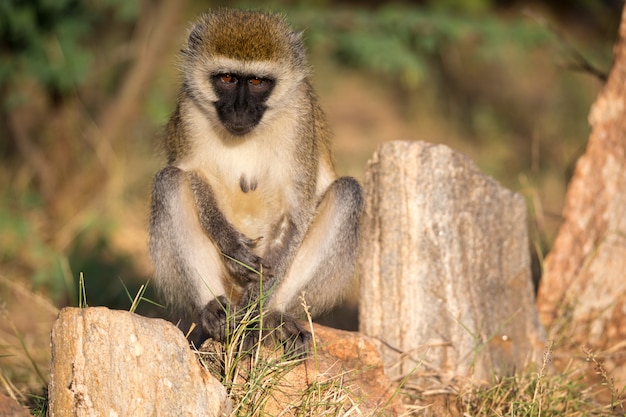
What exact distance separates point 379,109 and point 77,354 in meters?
9.18

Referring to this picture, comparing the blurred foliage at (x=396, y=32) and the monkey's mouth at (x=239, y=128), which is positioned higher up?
the blurred foliage at (x=396, y=32)

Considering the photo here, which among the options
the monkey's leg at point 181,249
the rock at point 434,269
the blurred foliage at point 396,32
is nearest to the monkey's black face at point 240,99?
the monkey's leg at point 181,249

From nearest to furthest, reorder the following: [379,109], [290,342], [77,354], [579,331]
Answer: [77,354], [290,342], [579,331], [379,109]

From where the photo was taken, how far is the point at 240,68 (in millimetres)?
4512

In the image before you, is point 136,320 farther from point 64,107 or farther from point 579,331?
point 64,107

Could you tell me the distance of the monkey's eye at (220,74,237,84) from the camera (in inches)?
180

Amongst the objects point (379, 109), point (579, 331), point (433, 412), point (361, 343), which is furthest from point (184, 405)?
point (379, 109)

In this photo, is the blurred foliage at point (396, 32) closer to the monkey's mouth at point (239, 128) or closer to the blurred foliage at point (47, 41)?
the blurred foliage at point (47, 41)

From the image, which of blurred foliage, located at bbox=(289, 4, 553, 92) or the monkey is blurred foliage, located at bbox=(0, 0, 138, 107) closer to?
blurred foliage, located at bbox=(289, 4, 553, 92)

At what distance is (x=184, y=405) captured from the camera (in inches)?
141

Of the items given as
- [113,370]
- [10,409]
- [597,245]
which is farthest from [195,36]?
[597,245]

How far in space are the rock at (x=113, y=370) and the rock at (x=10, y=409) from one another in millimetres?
119

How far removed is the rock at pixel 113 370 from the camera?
136 inches

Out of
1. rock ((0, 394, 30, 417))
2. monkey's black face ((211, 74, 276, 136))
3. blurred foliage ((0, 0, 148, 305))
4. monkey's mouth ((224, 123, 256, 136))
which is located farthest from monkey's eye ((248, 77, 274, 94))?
blurred foliage ((0, 0, 148, 305))
